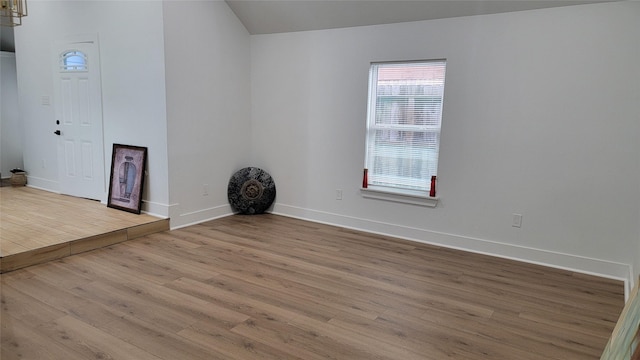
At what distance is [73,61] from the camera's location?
5.07 meters

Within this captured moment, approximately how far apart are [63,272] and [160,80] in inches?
82.3

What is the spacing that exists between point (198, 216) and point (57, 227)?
140 cm

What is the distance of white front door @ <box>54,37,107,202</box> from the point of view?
4.90 m

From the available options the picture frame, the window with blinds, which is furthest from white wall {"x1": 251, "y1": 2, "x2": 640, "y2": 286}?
the picture frame

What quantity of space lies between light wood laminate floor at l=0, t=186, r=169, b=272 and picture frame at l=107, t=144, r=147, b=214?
12 centimetres

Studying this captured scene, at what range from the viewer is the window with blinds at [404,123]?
4.18 meters

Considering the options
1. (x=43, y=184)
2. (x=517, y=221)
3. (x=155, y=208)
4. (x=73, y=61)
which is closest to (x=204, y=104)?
(x=155, y=208)

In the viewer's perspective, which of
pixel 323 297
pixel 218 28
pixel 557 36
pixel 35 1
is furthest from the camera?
pixel 35 1

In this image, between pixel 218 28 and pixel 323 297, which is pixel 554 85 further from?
pixel 218 28

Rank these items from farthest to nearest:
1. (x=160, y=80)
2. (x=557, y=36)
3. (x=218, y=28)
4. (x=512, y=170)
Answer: (x=218, y=28) < (x=160, y=80) < (x=512, y=170) < (x=557, y=36)

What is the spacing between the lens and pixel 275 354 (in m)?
2.22

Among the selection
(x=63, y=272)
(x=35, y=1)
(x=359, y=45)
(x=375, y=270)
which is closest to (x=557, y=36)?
(x=359, y=45)

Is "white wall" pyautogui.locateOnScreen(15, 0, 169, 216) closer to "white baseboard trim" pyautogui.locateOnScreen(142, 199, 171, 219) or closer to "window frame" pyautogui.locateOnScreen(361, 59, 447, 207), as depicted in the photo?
"white baseboard trim" pyautogui.locateOnScreen(142, 199, 171, 219)

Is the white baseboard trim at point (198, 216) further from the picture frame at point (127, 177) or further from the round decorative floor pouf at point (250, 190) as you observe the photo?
the picture frame at point (127, 177)
